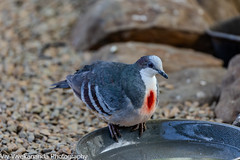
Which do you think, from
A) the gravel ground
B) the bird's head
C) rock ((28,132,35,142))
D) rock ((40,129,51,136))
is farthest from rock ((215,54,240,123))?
rock ((28,132,35,142))

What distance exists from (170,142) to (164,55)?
8.82ft

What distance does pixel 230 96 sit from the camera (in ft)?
12.9

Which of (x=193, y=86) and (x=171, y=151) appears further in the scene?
(x=193, y=86)

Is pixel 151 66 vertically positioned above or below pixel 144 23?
below

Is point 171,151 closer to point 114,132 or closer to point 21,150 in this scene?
point 114,132

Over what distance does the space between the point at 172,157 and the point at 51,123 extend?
1574 millimetres

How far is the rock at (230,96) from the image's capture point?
12.3 ft

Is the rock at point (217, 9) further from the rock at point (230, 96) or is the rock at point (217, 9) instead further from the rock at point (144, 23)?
the rock at point (230, 96)

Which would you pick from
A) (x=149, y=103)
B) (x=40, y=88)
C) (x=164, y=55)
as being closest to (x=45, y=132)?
(x=149, y=103)

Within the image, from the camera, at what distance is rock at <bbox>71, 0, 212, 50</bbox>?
6020 mm

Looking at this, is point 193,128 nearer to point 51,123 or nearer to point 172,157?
point 172,157

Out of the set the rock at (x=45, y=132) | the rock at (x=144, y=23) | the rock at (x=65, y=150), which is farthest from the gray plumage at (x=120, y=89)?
the rock at (x=144, y=23)

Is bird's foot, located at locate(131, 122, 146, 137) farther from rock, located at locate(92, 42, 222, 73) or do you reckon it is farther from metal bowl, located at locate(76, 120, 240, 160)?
rock, located at locate(92, 42, 222, 73)

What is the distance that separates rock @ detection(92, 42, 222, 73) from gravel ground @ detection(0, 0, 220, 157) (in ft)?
1.93
